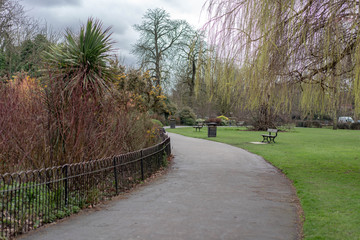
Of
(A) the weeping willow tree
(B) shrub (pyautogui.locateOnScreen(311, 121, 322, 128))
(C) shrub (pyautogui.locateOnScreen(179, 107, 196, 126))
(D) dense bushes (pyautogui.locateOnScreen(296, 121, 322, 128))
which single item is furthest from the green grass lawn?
(D) dense bushes (pyautogui.locateOnScreen(296, 121, 322, 128))

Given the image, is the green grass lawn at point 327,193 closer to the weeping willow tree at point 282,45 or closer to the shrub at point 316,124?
the weeping willow tree at point 282,45

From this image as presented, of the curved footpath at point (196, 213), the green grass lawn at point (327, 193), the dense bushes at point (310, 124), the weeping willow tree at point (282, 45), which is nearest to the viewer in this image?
the curved footpath at point (196, 213)

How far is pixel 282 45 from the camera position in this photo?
7758 mm

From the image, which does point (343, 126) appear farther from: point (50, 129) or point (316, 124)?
point (50, 129)

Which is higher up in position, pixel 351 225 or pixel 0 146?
pixel 0 146

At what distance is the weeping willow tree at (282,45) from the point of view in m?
7.02

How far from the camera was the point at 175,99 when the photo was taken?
66188mm

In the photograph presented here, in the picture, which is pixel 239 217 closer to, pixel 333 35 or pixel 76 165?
pixel 76 165

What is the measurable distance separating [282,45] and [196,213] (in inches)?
159

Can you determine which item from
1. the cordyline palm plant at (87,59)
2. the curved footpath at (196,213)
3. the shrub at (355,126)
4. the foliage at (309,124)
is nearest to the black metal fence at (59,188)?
the curved footpath at (196,213)

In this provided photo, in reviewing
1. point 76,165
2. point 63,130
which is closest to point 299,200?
point 76,165

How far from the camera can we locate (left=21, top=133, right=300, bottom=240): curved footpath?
5297mm

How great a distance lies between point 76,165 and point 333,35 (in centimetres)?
556

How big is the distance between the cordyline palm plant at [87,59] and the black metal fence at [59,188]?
2.67 metres
